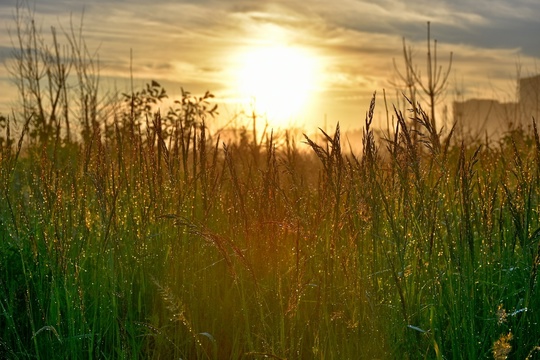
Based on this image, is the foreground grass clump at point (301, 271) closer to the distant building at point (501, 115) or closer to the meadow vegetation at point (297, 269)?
the meadow vegetation at point (297, 269)

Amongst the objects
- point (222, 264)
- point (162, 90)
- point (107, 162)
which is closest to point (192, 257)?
point (222, 264)

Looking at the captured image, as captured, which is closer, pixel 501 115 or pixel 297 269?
pixel 297 269

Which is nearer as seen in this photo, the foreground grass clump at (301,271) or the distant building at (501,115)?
the foreground grass clump at (301,271)

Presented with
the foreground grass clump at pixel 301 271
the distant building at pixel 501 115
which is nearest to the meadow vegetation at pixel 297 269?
the foreground grass clump at pixel 301 271

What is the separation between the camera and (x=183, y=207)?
3750 mm

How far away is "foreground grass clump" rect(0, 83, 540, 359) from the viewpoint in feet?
8.25

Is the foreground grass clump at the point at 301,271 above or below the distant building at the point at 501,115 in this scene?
below

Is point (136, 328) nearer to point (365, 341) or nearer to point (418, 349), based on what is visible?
point (365, 341)

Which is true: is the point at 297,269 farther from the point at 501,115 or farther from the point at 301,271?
the point at 501,115

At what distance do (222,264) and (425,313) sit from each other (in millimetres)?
1079

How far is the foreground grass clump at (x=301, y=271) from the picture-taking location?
99.0 inches

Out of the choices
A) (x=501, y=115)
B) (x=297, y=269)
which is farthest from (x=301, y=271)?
(x=501, y=115)

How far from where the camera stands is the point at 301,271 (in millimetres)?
2328

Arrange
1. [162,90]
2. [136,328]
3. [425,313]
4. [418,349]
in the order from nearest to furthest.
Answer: [418,349], [425,313], [136,328], [162,90]
